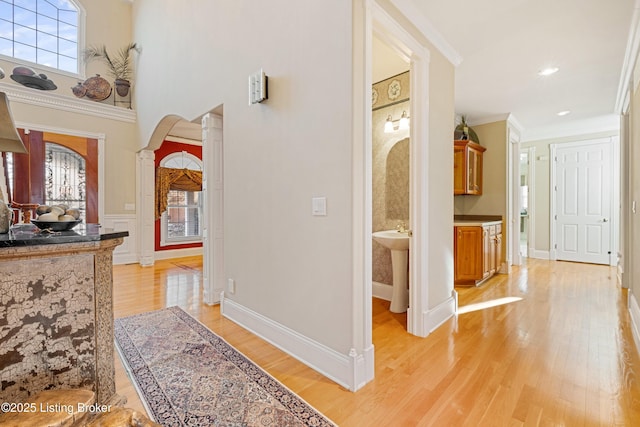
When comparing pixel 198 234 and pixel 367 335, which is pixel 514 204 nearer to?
pixel 367 335

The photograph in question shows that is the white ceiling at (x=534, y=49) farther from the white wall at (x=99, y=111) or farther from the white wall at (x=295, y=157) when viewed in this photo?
the white wall at (x=99, y=111)

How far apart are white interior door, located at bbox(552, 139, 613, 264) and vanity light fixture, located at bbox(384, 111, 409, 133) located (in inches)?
179

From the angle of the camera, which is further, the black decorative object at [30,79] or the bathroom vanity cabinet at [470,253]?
the black decorative object at [30,79]

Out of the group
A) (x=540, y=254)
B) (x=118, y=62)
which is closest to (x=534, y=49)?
(x=540, y=254)

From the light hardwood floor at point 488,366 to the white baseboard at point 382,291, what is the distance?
0.27 m

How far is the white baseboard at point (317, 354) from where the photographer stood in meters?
1.79

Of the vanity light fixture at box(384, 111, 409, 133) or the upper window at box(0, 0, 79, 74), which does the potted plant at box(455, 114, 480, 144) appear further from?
the upper window at box(0, 0, 79, 74)

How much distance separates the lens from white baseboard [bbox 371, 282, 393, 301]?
3.48 meters

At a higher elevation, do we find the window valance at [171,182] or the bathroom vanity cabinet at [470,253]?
the window valance at [171,182]

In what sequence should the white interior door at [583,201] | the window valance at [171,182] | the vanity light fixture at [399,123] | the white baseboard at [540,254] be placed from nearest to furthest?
the vanity light fixture at [399,123], the white interior door at [583,201], the white baseboard at [540,254], the window valance at [171,182]

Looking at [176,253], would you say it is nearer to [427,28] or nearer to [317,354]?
[317,354]

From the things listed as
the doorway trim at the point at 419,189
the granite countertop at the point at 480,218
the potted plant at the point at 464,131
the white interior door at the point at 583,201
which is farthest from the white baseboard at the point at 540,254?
the doorway trim at the point at 419,189

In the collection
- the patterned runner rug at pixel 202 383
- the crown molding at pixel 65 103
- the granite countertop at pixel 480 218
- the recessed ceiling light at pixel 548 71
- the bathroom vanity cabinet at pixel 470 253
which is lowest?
the patterned runner rug at pixel 202 383

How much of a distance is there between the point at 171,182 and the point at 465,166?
228 inches
